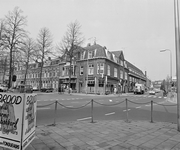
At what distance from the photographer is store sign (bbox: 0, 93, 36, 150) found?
2.95 metres

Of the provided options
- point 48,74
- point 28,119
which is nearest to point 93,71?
point 48,74

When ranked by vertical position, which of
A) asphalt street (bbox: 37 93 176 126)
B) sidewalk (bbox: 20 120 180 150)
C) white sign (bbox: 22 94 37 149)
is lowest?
asphalt street (bbox: 37 93 176 126)

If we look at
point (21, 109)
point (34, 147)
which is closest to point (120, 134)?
point (34, 147)

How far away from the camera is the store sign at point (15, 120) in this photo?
2.95m

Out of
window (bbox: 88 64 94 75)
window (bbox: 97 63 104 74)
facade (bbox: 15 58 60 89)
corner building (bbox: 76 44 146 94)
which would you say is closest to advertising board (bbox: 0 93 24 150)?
corner building (bbox: 76 44 146 94)

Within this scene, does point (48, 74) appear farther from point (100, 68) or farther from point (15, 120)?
point (15, 120)

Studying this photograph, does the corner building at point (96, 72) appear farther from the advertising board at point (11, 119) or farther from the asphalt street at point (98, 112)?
the advertising board at point (11, 119)

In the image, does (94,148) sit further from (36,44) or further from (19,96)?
(36,44)

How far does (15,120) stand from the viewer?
3008 millimetres

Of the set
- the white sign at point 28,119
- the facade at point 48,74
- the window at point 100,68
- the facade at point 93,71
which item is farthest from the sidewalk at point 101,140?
the facade at point 48,74

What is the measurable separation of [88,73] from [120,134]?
32.2 metres

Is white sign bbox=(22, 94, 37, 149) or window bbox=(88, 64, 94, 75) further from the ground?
window bbox=(88, 64, 94, 75)

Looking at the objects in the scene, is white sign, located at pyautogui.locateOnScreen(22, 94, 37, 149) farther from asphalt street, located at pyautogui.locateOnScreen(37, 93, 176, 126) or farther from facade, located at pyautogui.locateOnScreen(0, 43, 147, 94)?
facade, located at pyautogui.locateOnScreen(0, 43, 147, 94)

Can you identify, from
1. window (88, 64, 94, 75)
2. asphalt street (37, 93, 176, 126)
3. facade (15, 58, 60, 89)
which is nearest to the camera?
asphalt street (37, 93, 176, 126)
